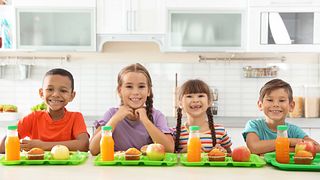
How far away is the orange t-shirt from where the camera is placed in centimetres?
217

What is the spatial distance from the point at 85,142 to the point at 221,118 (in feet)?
6.04

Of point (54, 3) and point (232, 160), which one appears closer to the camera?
point (232, 160)

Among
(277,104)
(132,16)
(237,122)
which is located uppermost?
(132,16)

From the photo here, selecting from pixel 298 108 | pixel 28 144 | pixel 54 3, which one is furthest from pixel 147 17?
pixel 28 144

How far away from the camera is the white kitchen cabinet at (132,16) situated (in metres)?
3.74

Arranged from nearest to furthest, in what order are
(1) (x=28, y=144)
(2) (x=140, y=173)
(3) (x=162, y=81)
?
(2) (x=140, y=173), (1) (x=28, y=144), (3) (x=162, y=81)

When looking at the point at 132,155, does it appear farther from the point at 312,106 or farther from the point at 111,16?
the point at 312,106

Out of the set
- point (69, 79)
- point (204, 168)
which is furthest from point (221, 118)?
point (204, 168)

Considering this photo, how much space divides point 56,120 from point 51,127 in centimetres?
4

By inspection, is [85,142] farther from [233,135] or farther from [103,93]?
[103,93]

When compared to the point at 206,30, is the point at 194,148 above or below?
below

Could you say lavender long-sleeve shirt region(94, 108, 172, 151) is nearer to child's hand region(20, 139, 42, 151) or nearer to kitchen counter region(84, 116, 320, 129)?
child's hand region(20, 139, 42, 151)

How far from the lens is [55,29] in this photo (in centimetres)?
383

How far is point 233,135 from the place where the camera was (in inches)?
144
